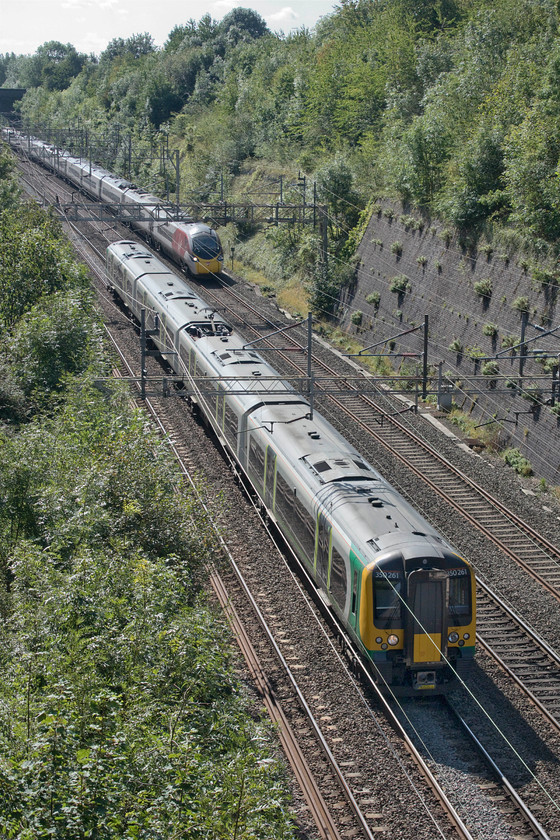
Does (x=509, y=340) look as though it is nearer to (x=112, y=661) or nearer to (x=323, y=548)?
(x=323, y=548)

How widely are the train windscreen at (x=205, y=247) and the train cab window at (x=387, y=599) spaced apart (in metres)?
29.7

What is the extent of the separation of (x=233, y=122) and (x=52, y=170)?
63.6 ft

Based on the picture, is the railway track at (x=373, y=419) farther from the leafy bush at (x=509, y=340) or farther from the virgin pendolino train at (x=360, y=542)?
the leafy bush at (x=509, y=340)

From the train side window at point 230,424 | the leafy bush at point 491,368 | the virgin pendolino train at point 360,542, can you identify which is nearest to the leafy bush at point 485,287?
the leafy bush at point 491,368

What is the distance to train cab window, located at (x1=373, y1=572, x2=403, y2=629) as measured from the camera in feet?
40.1

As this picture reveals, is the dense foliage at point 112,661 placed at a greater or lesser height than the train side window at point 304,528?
greater

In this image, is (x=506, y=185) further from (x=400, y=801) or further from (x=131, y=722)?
A: (x=131, y=722)

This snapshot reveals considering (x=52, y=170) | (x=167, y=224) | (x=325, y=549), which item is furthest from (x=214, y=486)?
(x=52, y=170)

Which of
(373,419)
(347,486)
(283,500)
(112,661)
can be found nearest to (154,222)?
(373,419)

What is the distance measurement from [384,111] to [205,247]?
1143 cm

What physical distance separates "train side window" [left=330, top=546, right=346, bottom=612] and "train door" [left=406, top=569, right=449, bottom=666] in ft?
3.91

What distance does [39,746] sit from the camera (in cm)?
682

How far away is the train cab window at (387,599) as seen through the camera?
481 inches

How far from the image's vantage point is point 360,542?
12.8 m
